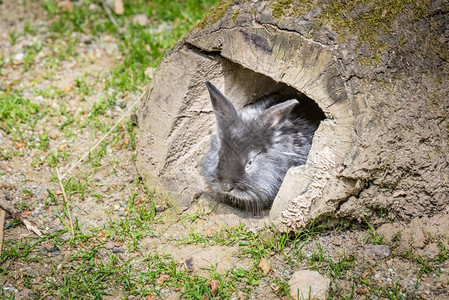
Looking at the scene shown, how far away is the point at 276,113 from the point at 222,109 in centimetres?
46

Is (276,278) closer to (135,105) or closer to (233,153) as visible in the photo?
(233,153)

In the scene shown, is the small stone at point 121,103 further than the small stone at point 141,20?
No

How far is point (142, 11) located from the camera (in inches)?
266

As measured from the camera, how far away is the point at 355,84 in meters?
3.63

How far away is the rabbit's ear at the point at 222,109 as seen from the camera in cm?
426

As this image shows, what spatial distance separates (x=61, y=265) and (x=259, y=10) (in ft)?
8.24

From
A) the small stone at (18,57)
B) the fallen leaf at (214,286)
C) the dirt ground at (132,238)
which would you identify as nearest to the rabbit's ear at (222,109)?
the dirt ground at (132,238)

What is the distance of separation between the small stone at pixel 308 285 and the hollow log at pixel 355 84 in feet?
1.49

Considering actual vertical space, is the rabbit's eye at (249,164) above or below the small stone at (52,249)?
above

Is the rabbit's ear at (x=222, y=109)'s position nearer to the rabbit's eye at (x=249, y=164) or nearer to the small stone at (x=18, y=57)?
the rabbit's eye at (x=249, y=164)

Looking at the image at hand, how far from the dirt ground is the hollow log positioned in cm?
25

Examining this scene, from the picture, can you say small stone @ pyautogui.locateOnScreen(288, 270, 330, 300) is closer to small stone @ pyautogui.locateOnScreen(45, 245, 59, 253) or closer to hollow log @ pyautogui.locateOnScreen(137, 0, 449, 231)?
hollow log @ pyautogui.locateOnScreen(137, 0, 449, 231)

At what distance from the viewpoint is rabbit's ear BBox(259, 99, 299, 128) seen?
421 cm

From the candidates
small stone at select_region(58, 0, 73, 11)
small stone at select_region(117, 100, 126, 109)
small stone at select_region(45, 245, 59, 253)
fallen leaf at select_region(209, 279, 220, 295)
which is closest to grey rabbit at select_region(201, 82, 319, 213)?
fallen leaf at select_region(209, 279, 220, 295)
